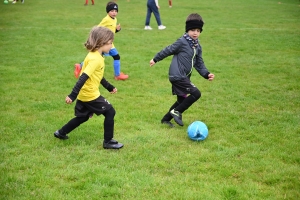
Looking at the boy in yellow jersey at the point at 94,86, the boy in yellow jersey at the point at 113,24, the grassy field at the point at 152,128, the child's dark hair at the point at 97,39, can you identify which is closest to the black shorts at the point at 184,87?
the grassy field at the point at 152,128

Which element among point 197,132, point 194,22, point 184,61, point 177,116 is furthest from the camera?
point 177,116

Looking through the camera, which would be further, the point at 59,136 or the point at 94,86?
the point at 59,136

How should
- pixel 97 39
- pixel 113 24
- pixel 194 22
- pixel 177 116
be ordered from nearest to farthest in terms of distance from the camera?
pixel 97 39 → pixel 194 22 → pixel 177 116 → pixel 113 24

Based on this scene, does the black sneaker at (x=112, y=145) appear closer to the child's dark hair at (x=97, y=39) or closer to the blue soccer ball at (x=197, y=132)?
the blue soccer ball at (x=197, y=132)

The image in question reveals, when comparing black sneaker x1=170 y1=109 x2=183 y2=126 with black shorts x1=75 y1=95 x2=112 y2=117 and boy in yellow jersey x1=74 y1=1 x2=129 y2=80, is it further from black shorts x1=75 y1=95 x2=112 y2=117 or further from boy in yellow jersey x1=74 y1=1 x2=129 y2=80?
boy in yellow jersey x1=74 y1=1 x2=129 y2=80

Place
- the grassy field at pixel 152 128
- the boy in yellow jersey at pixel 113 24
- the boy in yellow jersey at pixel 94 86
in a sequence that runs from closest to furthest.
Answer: the grassy field at pixel 152 128
the boy in yellow jersey at pixel 94 86
the boy in yellow jersey at pixel 113 24

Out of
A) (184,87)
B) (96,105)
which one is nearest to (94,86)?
(96,105)

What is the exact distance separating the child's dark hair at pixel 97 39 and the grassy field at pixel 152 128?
1508 millimetres

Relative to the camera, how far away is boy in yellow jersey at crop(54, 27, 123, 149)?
532 centimetres

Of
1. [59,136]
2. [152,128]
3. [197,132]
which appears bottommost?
[152,128]

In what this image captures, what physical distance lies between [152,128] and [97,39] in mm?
1982

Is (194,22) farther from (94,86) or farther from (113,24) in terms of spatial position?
(113,24)

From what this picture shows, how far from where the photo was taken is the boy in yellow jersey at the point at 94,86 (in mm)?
5325

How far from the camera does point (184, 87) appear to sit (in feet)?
21.1
